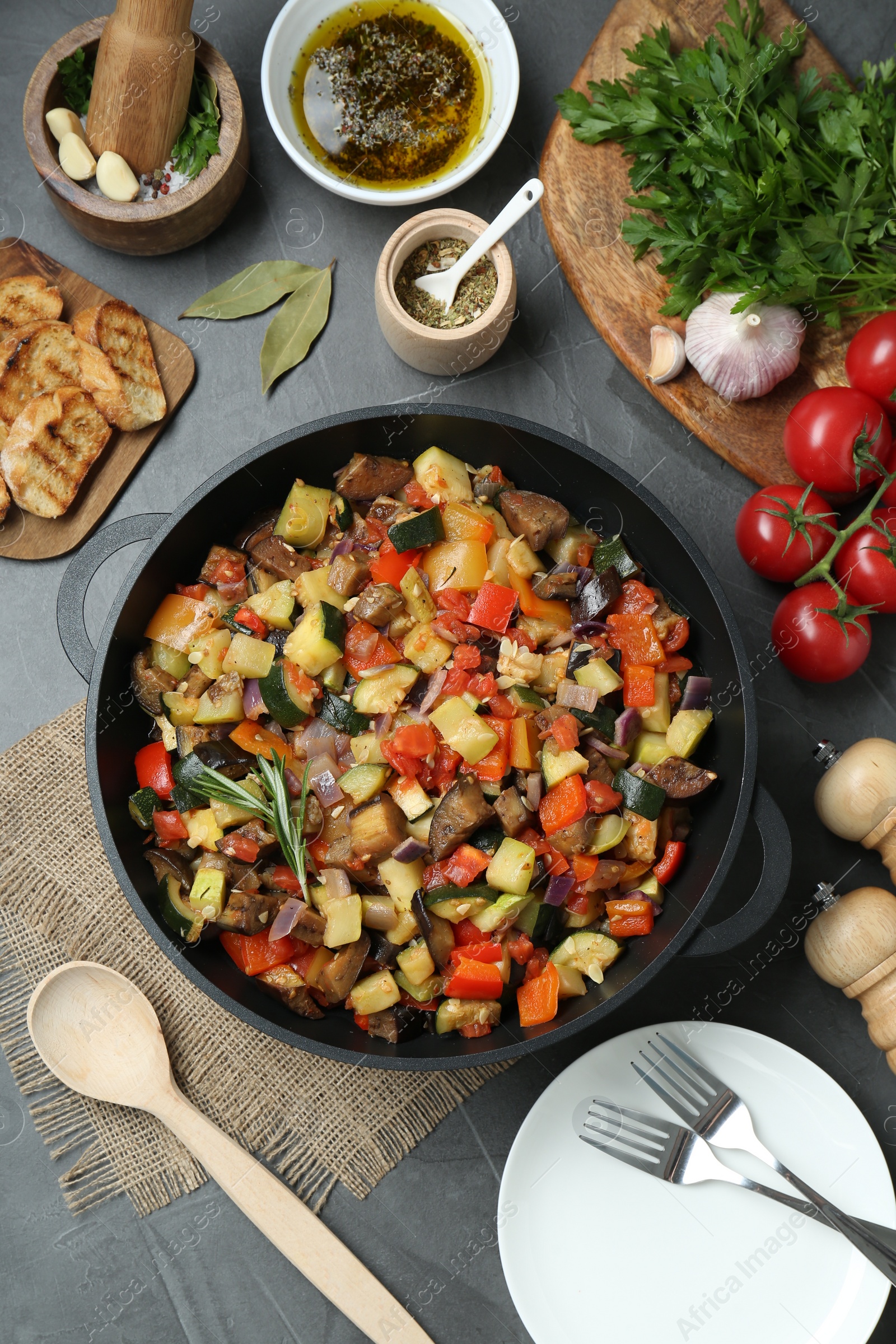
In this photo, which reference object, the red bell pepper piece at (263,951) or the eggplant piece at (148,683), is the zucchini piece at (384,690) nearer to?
the eggplant piece at (148,683)

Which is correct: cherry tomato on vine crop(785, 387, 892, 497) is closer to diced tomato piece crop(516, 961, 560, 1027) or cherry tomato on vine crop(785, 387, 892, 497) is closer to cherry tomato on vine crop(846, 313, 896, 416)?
cherry tomato on vine crop(846, 313, 896, 416)

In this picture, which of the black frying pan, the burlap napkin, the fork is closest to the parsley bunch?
the black frying pan

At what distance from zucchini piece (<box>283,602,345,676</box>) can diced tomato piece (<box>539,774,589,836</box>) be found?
0.82 meters

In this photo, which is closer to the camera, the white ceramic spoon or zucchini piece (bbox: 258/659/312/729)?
zucchini piece (bbox: 258/659/312/729)

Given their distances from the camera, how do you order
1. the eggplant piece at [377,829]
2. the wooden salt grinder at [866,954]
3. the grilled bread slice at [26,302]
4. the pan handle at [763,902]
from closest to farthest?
the pan handle at [763,902] → the eggplant piece at [377,829] → the wooden salt grinder at [866,954] → the grilled bread slice at [26,302]

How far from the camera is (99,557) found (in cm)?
295

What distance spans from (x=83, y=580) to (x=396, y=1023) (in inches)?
70.1

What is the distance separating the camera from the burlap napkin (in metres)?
3.15

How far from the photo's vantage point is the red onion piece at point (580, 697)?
2.79 metres

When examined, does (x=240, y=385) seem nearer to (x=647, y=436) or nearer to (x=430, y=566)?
(x=430, y=566)

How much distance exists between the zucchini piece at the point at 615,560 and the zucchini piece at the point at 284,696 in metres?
1.10

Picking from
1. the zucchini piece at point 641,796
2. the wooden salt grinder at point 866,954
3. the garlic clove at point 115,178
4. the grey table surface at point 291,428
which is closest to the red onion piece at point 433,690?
the zucchini piece at point 641,796

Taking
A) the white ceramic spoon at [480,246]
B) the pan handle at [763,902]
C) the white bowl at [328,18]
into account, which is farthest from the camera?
the white bowl at [328,18]

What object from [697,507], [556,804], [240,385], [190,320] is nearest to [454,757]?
[556,804]
